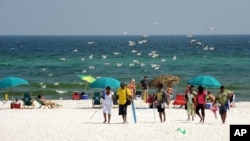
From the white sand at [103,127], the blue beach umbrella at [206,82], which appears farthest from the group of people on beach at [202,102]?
the blue beach umbrella at [206,82]

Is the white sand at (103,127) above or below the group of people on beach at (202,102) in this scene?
below

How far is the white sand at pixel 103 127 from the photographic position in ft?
53.5

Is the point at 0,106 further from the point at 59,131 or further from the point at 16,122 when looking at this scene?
the point at 59,131

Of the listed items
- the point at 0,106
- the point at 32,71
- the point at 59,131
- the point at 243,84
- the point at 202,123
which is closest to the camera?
the point at 59,131

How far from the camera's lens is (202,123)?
19.0 metres

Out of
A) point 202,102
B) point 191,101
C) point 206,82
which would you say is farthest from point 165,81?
point 202,102

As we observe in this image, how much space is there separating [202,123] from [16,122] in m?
5.92

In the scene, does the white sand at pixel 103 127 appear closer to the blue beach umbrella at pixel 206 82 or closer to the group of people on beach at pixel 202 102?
the group of people on beach at pixel 202 102

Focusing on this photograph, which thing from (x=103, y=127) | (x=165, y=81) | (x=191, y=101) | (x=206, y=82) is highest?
(x=206, y=82)

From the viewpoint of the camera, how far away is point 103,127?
18.1 metres

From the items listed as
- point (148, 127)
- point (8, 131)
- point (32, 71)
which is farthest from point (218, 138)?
point (32, 71)

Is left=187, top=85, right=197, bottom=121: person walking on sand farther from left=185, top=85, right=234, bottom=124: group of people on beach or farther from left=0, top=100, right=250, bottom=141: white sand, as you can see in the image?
left=0, top=100, right=250, bottom=141: white sand

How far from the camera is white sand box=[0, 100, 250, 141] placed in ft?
53.5

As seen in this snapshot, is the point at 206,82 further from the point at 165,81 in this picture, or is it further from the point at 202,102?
the point at 202,102
